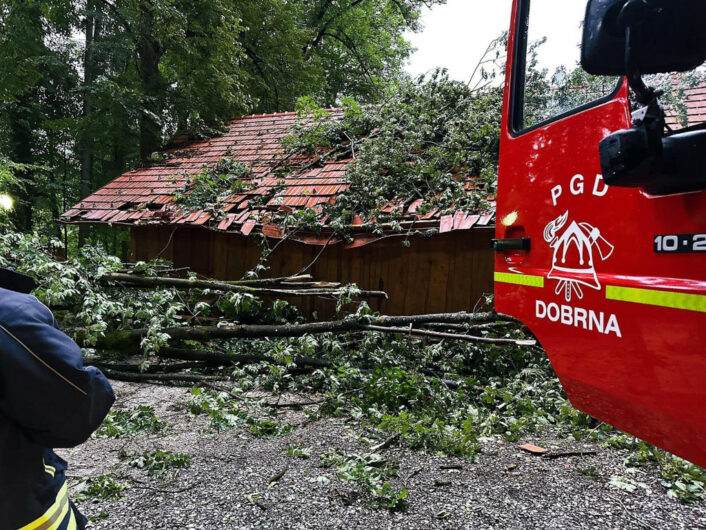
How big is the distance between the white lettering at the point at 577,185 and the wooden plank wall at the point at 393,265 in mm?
3978

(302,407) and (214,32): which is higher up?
(214,32)

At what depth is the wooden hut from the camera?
6.04m

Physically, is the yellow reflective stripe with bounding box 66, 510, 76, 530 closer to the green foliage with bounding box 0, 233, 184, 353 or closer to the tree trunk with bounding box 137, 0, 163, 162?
the green foliage with bounding box 0, 233, 184, 353

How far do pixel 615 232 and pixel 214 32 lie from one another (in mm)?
13842

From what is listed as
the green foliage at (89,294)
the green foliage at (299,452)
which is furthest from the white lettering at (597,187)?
the green foliage at (89,294)

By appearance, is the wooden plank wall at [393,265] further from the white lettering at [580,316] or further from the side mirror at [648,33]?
the side mirror at [648,33]

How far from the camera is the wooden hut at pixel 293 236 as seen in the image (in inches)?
238

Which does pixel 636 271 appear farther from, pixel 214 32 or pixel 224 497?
pixel 214 32

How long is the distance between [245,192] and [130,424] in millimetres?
5087

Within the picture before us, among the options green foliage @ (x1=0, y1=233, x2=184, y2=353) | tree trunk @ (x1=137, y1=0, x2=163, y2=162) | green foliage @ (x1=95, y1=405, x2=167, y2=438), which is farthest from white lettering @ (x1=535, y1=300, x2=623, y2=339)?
tree trunk @ (x1=137, y1=0, x2=163, y2=162)

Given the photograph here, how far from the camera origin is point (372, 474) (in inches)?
117

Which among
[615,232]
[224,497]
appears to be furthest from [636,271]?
[224,497]

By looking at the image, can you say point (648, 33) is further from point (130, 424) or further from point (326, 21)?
point (326, 21)

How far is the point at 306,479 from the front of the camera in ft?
9.80
